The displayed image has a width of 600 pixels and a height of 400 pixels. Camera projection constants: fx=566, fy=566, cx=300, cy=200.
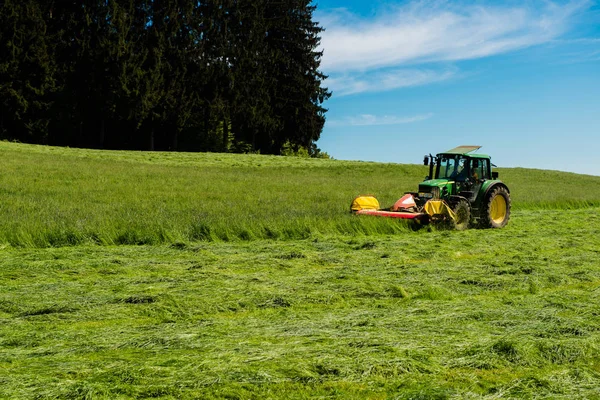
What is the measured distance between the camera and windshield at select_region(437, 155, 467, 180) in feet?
42.9

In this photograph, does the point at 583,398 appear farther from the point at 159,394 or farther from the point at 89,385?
the point at 89,385

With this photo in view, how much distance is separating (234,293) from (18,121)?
37469mm

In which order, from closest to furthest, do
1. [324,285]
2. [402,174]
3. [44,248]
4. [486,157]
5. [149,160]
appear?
[324,285], [44,248], [486,157], [149,160], [402,174]

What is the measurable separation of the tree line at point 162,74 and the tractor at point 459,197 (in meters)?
28.3

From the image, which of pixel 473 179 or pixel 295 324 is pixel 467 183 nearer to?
pixel 473 179

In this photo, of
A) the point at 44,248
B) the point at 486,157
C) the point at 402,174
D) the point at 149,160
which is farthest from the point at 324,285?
the point at 402,174

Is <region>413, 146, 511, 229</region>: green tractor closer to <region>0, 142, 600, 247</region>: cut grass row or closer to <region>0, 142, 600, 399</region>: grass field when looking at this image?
<region>0, 142, 600, 399</region>: grass field

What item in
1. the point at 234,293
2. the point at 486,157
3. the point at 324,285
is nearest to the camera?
the point at 234,293

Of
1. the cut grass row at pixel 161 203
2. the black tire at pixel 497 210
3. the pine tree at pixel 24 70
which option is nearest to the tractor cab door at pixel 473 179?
the black tire at pixel 497 210

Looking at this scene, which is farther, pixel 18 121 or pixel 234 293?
pixel 18 121

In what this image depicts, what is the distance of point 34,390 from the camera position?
3.38 m

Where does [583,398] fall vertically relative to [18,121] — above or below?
below

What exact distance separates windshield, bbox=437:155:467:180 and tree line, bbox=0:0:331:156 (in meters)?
28.3

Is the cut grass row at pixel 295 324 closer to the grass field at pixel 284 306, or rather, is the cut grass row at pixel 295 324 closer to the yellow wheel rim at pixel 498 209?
the grass field at pixel 284 306
